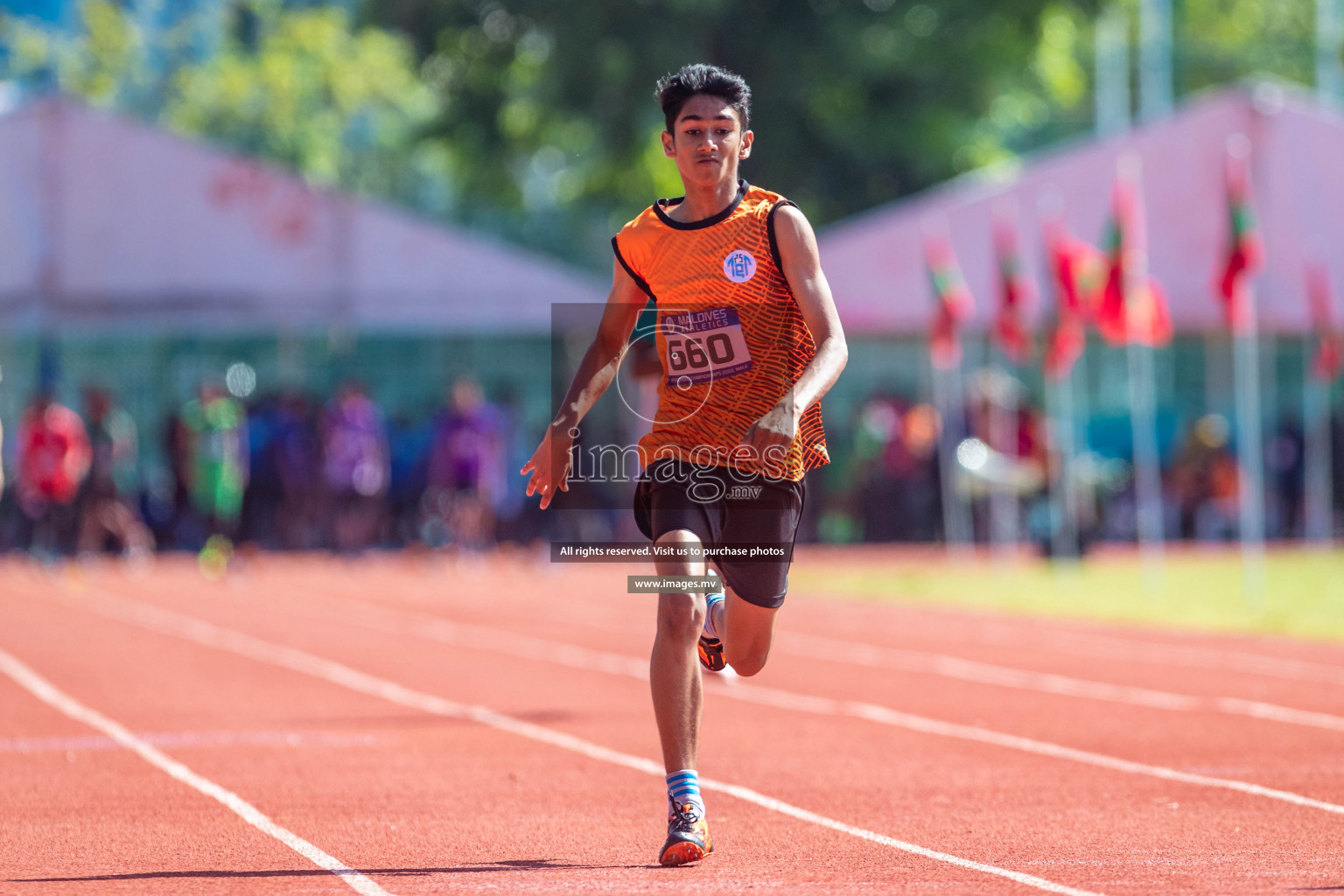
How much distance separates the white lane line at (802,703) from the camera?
23.5ft

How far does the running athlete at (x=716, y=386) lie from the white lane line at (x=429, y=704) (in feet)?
2.44

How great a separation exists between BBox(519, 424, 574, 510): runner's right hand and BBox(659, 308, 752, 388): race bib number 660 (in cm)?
33

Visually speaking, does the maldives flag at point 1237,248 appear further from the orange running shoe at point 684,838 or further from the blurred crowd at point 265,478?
the orange running shoe at point 684,838

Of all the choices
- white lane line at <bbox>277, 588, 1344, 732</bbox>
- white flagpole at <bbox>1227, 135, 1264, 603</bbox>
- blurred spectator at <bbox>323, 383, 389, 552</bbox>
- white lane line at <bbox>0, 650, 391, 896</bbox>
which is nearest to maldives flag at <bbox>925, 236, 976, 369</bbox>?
white flagpole at <bbox>1227, 135, 1264, 603</bbox>

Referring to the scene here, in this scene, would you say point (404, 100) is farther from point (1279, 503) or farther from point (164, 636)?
point (164, 636)

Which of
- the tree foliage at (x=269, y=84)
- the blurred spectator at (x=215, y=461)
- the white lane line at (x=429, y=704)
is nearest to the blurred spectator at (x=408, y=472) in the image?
the blurred spectator at (x=215, y=461)

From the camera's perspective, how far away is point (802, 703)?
32.7ft

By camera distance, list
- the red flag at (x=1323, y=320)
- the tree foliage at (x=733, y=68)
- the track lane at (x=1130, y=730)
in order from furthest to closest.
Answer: the tree foliage at (x=733, y=68) → the red flag at (x=1323, y=320) → the track lane at (x=1130, y=730)

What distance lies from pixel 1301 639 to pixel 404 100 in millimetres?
50696

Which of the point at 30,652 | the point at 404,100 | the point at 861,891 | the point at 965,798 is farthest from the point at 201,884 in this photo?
the point at 404,100

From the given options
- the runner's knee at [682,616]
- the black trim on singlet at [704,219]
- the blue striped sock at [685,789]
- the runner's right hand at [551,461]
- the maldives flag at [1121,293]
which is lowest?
the blue striped sock at [685,789]

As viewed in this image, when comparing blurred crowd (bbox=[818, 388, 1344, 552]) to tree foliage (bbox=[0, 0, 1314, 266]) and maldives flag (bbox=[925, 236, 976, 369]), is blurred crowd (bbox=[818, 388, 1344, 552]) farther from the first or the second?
tree foliage (bbox=[0, 0, 1314, 266])

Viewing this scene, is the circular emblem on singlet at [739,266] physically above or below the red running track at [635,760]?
above

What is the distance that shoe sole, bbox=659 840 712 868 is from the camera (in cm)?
538
